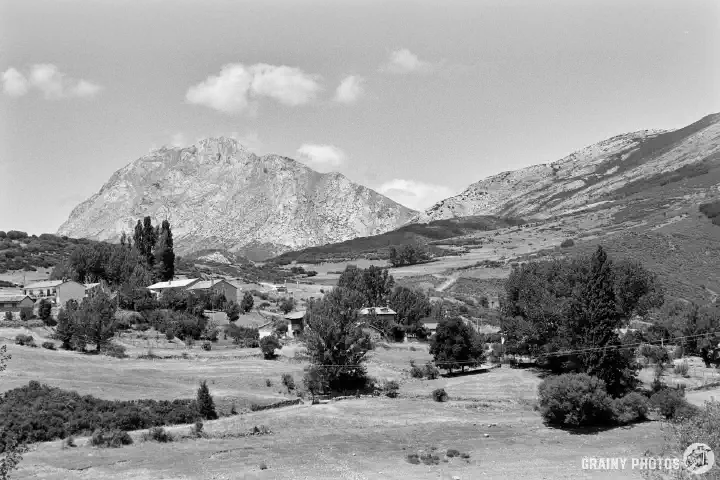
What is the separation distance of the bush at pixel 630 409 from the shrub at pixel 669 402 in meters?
1.10

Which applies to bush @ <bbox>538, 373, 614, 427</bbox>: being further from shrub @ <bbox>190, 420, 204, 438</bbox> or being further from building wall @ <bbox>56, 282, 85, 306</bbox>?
building wall @ <bbox>56, 282, 85, 306</bbox>

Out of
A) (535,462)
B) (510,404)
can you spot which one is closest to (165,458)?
(535,462)

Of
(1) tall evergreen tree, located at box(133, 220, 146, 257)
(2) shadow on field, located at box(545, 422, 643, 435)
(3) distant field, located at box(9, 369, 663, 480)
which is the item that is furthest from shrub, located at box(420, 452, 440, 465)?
(1) tall evergreen tree, located at box(133, 220, 146, 257)

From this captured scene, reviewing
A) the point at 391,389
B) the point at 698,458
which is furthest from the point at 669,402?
the point at 698,458

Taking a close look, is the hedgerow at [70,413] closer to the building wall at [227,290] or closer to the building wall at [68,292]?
the building wall at [68,292]

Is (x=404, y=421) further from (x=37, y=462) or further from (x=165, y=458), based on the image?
(x=37, y=462)

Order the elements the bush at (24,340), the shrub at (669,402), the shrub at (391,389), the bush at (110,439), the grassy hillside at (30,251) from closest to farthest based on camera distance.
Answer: the bush at (110,439) → the shrub at (669,402) → the shrub at (391,389) → the bush at (24,340) → the grassy hillside at (30,251)

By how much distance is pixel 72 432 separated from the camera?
39.3 metres

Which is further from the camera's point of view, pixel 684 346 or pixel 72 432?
pixel 684 346

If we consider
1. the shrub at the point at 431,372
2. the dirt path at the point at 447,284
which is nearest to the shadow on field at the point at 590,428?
the shrub at the point at 431,372

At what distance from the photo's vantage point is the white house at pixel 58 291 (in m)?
75.3

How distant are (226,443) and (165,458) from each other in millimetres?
4308

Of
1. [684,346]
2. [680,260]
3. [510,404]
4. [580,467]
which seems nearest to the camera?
[580,467]

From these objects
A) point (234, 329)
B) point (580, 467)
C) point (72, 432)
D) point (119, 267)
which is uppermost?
point (119, 267)
